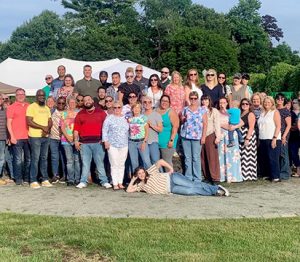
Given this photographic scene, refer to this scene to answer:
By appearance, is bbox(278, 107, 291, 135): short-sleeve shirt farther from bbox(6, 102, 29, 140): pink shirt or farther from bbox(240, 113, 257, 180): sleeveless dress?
bbox(6, 102, 29, 140): pink shirt

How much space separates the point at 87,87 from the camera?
12.7 m

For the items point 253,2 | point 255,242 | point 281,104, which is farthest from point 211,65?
point 255,242

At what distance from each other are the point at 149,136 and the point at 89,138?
1169mm

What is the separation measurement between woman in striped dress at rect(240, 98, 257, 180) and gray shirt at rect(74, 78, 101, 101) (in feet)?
10.6

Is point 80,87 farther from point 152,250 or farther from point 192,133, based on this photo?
point 152,250

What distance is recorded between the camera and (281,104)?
12.3m

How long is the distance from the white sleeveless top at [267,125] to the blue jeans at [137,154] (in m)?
2.52

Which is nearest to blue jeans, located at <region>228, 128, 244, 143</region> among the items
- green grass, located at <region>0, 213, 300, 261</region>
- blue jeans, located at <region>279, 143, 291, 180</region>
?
blue jeans, located at <region>279, 143, 291, 180</region>

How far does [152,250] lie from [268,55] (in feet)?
239

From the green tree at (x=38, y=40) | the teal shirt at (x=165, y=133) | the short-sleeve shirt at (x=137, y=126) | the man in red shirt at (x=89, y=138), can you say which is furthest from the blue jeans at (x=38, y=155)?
the green tree at (x=38, y=40)

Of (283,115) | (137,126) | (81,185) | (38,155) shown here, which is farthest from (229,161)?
(38,155)

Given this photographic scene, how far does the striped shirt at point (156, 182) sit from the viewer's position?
10305 millimetres

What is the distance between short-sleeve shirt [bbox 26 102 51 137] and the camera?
11.2 meters

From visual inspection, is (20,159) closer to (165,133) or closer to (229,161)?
(165,133)
